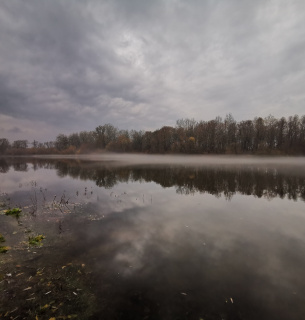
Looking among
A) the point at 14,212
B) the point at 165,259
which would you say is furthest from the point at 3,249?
the point at 165,259

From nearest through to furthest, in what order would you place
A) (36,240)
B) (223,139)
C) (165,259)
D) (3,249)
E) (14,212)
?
(165,259) < (3,249) < (36,240) < (14,212) < (223,139)

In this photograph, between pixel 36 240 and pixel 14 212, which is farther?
Answer: pixel 14 212

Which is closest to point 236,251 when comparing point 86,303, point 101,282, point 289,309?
point 289,309

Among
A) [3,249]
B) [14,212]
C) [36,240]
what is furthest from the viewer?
[14,212]

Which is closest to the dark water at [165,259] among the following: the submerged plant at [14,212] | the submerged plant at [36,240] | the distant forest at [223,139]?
the submerged plant at [36,240]

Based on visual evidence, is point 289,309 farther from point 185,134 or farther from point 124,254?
point 185,134

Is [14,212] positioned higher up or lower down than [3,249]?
lower down

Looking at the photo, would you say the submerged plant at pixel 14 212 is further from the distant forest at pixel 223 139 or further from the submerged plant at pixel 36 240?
the distant forest at pixel 223 139

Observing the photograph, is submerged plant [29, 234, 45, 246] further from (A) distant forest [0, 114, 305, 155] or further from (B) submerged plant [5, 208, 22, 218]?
(A) distant forest [0, 114, 305, 155]

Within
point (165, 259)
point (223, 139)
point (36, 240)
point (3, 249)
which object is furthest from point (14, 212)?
point (223, 139)

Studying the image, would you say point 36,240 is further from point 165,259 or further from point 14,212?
point 165,259

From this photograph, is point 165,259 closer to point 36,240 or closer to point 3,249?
point 36,240

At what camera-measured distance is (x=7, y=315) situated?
154 inches

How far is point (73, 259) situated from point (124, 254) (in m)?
1.69
